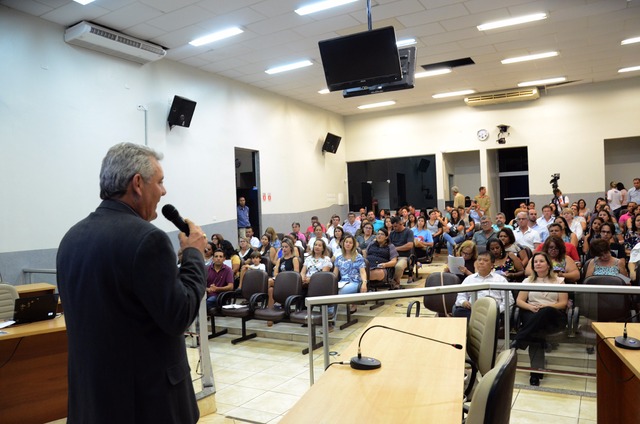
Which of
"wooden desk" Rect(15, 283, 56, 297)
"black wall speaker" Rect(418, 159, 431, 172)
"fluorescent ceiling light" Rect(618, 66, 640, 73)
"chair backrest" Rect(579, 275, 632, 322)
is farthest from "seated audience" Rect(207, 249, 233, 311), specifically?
"fluorescent ceiling light" Rect(618, 66, 640, 73)

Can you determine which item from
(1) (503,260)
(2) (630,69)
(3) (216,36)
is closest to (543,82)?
Answer: (2) (630,69)

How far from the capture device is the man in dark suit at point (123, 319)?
133 cm

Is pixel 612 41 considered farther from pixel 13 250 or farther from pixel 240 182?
pixel 13 250

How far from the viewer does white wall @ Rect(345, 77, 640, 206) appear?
11867 millimetres

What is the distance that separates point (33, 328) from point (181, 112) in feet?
19.5

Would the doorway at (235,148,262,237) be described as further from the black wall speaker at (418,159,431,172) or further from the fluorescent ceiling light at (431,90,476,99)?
the black wall speaker at (418,159,431,172)

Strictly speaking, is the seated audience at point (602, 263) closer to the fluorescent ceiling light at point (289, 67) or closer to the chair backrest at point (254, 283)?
the chair backrest at point (254, 283)

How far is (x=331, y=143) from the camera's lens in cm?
1370

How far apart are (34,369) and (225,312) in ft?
8.18

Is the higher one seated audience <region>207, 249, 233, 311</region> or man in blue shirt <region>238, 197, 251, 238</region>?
man in blue shirt <region>238, 197, 251, 238</region>

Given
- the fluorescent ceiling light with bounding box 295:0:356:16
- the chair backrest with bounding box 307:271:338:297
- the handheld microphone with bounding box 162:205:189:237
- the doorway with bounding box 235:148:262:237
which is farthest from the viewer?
the doorway with bounding box 235:148:262:237

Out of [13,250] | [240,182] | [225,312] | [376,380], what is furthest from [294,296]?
[240,182]

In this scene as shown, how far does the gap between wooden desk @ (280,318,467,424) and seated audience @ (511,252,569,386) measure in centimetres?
112

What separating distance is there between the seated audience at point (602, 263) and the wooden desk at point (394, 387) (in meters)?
3.19
